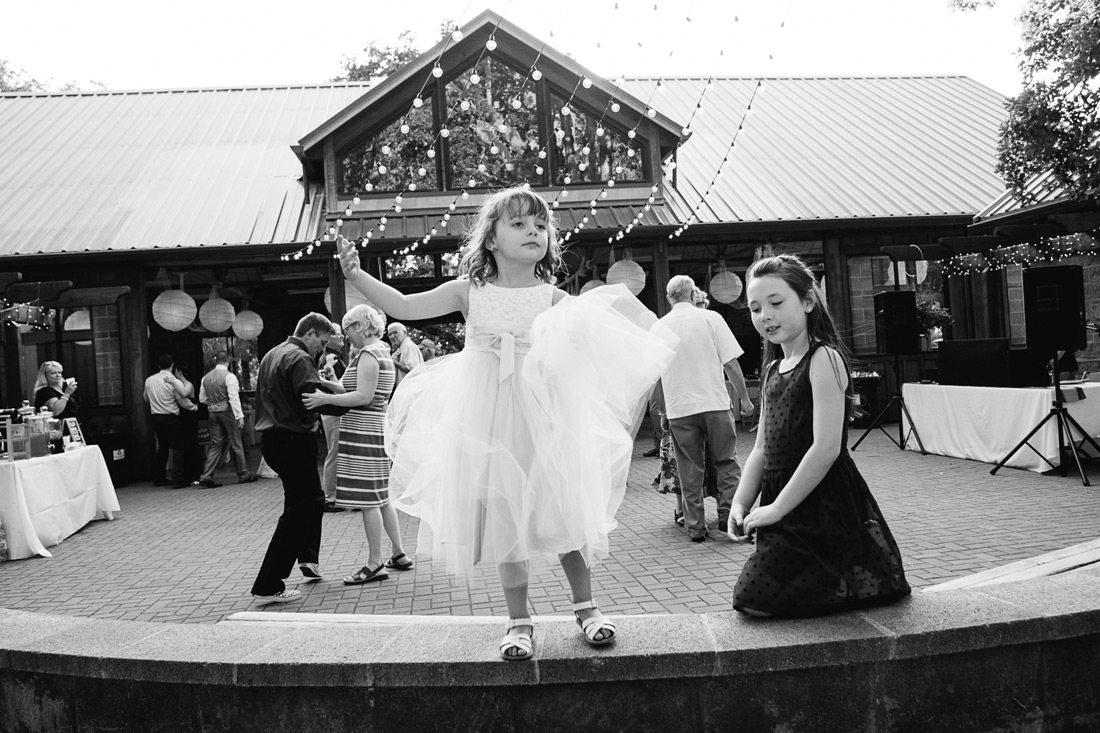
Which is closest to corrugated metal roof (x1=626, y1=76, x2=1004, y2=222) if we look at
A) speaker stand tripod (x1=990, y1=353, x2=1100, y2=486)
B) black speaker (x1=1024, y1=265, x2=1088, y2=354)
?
black speaker (x1=1024, y1=265, x2=1088, y2=354)

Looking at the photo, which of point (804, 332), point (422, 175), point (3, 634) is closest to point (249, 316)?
point (422, 175)

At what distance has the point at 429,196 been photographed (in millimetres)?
12391

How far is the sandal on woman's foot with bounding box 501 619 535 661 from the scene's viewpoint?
2643mm

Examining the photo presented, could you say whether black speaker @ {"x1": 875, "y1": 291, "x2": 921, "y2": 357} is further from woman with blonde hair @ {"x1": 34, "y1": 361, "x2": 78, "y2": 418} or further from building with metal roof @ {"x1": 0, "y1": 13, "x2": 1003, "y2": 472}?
woman with blonde hair @ {"x1": 34, "y1": 361, "x2": 78, "y2": 418}

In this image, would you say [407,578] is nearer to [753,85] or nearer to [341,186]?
[341,186]

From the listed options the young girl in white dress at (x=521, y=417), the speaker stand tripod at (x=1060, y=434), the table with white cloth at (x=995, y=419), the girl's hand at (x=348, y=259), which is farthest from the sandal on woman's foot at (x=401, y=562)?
the table with white cloth at (x=995, y=419)

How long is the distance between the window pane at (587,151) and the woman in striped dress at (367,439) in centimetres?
778

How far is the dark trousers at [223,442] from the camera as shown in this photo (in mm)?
10914

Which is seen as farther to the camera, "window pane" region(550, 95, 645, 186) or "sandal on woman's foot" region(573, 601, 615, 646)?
"window pane" region(550, 95, 645, 186)

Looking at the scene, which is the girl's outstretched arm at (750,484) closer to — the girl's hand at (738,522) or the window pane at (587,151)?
the girl's hand at (738,522)

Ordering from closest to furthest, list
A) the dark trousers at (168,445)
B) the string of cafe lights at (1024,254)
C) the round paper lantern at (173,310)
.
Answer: the string of cafe lights at (1024,254) → the dark trousers at (168,445) → the round paper lantern at (173,310)

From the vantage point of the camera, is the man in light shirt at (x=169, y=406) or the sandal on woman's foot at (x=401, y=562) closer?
the sandal on woman's foot at (x=401, y=562)

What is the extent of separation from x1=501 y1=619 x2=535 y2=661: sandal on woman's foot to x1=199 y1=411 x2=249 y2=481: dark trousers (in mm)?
9168

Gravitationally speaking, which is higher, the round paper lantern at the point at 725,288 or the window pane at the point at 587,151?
the window pane at the point at 587,151
